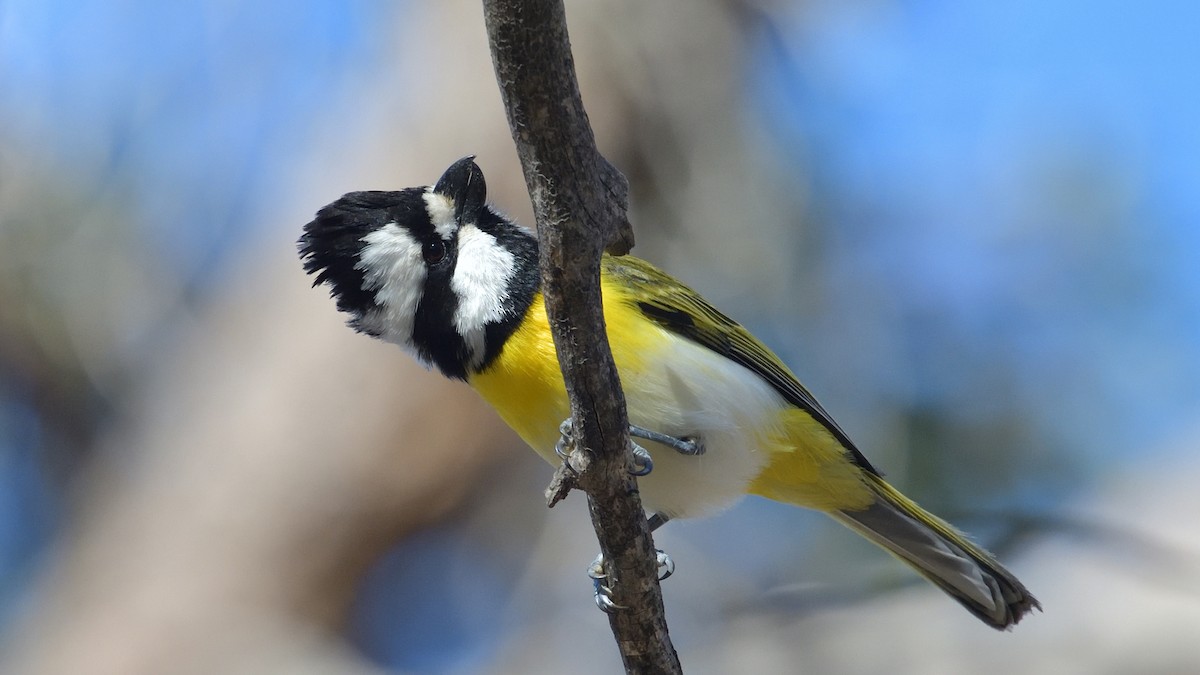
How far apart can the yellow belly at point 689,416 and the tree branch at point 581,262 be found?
0.46m

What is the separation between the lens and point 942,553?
303cm

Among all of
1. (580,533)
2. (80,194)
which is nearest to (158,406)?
(80,194)

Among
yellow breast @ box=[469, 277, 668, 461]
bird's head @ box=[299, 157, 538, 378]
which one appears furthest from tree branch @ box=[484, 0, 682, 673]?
bird's head @ box=[299, 157, 538, 378]

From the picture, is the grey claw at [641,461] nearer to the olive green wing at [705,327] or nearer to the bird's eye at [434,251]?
the olive green wing at [705,327]

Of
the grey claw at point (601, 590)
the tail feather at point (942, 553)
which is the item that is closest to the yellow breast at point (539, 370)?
the grey claw at point (601, 590)

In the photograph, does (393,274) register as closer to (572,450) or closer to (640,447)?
(640,447)

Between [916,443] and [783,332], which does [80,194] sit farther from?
[916,443]

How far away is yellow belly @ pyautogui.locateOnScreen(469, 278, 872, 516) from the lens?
2.48 m

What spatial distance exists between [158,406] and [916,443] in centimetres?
420

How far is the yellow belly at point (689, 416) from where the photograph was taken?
8.13 feet

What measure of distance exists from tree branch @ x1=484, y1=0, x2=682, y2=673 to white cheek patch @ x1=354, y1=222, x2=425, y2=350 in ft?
2.81

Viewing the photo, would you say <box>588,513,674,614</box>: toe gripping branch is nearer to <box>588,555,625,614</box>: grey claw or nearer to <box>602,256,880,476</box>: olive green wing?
<box>588,555,625,614</box>: grey claw

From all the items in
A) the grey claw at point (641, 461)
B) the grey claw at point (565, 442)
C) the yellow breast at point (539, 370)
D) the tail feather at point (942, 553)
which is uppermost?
the tail feather at point (942, 553)

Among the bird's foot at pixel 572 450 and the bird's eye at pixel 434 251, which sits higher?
the bird's eye at pixel 434 251
